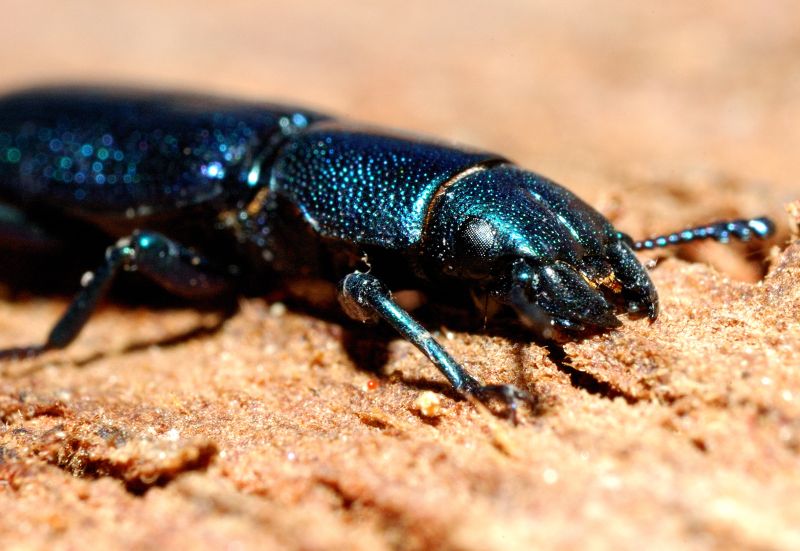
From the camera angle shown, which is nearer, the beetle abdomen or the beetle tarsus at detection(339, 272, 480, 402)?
the beetle tarsus at detection(339, 272, 480, 402)

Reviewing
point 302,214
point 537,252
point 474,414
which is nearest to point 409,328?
point 474,414

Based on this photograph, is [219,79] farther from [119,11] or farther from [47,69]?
[119,11]

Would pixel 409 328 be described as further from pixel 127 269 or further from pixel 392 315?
pixel 127 269

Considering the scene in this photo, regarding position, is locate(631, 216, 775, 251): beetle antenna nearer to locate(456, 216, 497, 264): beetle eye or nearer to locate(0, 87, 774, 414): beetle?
locate(0, 87, 774, 414): beetle

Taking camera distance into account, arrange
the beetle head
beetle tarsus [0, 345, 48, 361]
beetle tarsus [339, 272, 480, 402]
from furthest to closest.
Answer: beetle tarsus [0, 345, 48, 361] < the beetle head < beetle tarsus [339, 272, 480, 402]

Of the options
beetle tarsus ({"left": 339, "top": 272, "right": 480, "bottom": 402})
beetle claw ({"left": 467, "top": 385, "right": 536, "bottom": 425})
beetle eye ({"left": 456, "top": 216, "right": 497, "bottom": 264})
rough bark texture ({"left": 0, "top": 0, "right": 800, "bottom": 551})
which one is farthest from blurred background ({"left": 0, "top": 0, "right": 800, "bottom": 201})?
beetle claw ({"left": 467, "top": 385, "right": 536, "bottom": 425})

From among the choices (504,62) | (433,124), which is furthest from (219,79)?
(504,62)
